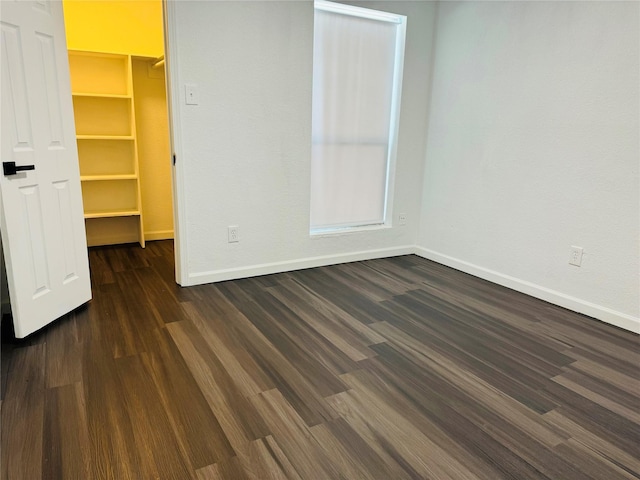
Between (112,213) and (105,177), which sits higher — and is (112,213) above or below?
below

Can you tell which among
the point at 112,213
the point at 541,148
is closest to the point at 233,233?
the point at 112,213

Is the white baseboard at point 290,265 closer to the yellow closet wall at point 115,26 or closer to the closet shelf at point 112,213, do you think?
the closet shelf at point 112,213

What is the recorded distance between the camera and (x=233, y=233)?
3.31 meters

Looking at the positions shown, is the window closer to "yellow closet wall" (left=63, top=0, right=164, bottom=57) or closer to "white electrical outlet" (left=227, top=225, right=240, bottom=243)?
"white electrical outlet" (left=227, top=225, right=240, bottom=243)

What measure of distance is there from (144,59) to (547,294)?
13.5 feet

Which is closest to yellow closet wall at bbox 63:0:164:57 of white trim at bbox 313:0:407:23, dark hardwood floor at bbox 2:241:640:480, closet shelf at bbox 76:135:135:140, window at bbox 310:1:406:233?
closet shelf at bbox 76:135:135:140

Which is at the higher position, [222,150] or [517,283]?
[222,150]

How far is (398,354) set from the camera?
7.54 ft

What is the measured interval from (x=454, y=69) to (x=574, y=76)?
1.10 meters

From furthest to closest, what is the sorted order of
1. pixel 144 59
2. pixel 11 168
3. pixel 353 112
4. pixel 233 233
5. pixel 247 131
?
pixel 144 59, pixel 353 112, pixel 233 233, pixel 247 131, pixel 11 168

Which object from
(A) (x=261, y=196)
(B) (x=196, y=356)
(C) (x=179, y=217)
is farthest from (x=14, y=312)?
(A) (x=261, y=196)

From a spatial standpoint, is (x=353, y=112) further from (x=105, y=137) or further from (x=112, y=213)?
(x=112, y=213)

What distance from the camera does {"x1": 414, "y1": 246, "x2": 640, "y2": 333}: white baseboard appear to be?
8.86ft

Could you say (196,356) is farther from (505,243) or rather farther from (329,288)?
(505,243)
